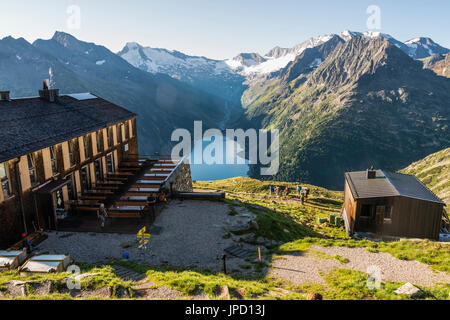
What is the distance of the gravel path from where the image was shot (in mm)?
17078

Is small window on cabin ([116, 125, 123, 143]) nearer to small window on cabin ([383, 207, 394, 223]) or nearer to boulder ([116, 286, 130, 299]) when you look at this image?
boulder ([116, 286, 130, 299])

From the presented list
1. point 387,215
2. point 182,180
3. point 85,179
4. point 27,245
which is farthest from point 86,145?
point 387,215

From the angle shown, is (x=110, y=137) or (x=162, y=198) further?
(x=110, y=137)

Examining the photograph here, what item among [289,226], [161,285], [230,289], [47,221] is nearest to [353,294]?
[230,289]

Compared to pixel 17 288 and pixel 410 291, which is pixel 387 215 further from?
pixel 17 288

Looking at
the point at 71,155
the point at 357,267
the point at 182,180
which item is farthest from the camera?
the point at 182,180

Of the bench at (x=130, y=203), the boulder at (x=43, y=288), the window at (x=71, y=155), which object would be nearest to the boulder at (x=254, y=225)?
the bench at (x=130, y=203)

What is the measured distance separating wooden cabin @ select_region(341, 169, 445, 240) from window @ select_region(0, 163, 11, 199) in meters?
30.8

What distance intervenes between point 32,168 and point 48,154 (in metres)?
2.08

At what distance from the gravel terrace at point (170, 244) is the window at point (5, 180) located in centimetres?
432

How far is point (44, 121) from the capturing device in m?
27.8
